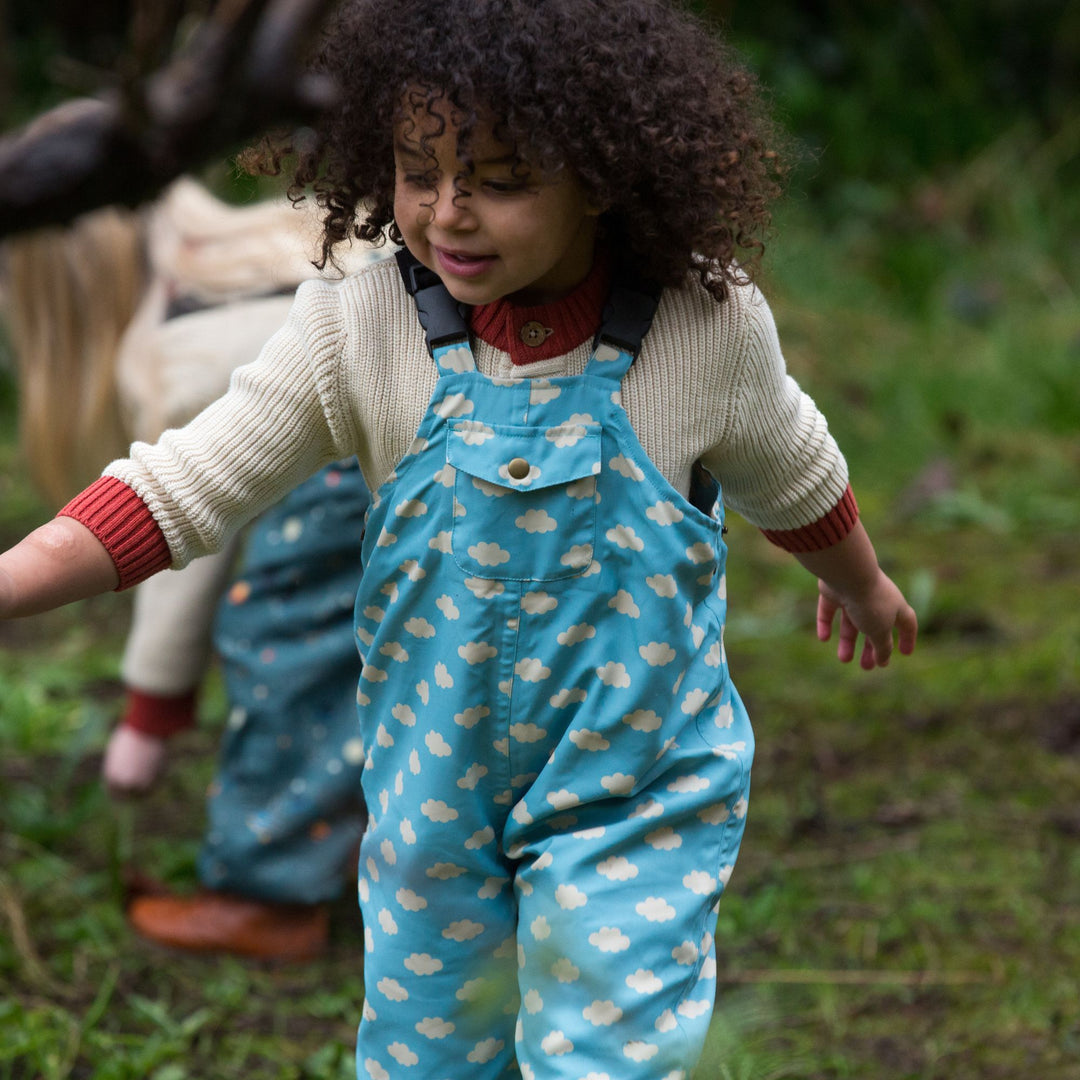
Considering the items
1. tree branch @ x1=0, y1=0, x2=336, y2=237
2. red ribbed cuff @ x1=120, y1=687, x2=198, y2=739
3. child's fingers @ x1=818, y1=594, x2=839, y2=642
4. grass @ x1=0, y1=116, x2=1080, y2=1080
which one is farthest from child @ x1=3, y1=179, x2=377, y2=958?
child's fingers @ x1=818, y1=594, x2=839, y2=642

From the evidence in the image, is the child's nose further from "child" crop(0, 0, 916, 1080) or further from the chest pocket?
the chest pocket

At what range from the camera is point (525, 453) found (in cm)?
155

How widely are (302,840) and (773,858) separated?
87 centimetres

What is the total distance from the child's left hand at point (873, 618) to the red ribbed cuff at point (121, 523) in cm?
81

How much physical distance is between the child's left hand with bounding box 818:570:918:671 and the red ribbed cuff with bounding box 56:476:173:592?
0.81 meters

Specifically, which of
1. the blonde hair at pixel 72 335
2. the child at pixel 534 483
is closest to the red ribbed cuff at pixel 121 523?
the child at pixel 534 483

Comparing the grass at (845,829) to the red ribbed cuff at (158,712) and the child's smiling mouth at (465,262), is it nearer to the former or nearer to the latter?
the red ribbed cuff at (158,712)

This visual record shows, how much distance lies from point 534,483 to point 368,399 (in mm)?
198

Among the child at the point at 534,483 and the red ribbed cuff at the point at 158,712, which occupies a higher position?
the child at the point at 534,483

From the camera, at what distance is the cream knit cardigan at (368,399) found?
1570 millimetres

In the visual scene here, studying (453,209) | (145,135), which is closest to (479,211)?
(453,209)

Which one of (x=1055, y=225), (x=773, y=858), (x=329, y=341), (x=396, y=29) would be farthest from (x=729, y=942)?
(x=1055, y=225)

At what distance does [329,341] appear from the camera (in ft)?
5.22

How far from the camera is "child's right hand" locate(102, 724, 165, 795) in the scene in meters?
2.88
